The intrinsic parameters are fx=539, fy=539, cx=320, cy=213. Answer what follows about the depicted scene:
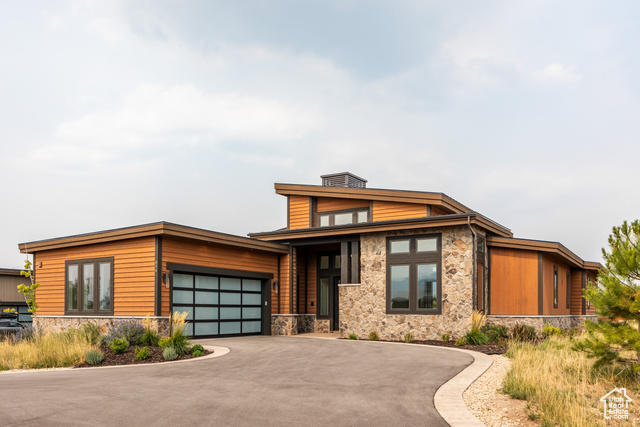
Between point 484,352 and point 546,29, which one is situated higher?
point 546,29

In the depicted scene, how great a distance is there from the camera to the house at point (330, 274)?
17.3 metres

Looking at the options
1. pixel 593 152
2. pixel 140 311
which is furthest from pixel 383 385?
pixel 593 152

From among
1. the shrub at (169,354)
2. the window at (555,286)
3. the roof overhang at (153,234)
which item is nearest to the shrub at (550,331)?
the window at (555,286)

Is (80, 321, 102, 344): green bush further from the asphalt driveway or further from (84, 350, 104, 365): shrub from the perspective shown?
the asphalt driveway

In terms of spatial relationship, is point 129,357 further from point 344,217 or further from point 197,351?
point 344,217

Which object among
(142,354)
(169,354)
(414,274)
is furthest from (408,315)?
(142,354)

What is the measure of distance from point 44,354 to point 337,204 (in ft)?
42.7

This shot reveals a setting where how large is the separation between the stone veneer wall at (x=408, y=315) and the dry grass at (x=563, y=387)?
5733mm

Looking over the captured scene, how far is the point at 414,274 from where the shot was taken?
1820 cm

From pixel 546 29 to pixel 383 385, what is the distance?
1405 cm

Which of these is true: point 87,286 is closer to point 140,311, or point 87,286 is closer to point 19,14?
point 140,311

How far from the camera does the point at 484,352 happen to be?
570 inches

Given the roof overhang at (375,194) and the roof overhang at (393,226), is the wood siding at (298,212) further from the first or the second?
the roof overhang at (393,226)

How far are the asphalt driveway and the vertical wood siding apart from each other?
32.9 feet
